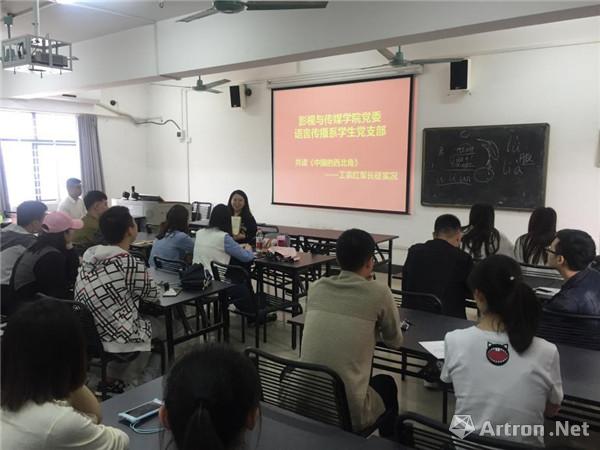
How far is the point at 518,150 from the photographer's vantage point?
5305 millimetres

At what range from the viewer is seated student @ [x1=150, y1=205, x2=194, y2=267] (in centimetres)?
388

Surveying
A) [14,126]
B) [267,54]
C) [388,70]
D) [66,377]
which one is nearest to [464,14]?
[267,54]

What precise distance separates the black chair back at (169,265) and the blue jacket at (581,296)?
8.08 feet

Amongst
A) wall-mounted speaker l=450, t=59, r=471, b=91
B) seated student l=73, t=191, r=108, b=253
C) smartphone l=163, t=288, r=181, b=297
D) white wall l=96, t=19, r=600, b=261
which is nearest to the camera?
smartphone l=163, t=288, r=181, b=297

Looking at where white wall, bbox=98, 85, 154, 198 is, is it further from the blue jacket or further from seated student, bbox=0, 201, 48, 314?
the blue jacket

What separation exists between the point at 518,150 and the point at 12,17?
222 inches

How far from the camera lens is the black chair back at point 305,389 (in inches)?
64.8

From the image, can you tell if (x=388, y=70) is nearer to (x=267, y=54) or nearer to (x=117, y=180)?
(x=267, y=54)

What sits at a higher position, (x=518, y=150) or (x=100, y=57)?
(x=100, y=57)

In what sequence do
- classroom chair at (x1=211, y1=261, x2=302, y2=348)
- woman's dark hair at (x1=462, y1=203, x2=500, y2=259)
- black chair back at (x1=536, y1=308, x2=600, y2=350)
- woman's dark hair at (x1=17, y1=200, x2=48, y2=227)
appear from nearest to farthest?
black chair back at (x1=536, y1=308, x2=600, y2=350) → woman's dark hair at (x1=17, y1=200, x2=48, y2=227) → woman's dark hair at (x1=462, y1=203, x2=500, y2=259) → classroom chair at (x1=211, y1=261, x2=302, y2=348)

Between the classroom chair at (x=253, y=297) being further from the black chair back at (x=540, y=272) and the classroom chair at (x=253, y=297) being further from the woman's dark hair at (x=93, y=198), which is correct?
the black chair back at (x=540, y=272)

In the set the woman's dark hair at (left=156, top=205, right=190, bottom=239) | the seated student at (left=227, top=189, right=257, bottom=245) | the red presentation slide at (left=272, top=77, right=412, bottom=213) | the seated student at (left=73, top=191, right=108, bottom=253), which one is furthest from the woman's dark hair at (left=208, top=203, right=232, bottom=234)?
the red presentation slide at (left=272, top=77, right=412, bottom=213)

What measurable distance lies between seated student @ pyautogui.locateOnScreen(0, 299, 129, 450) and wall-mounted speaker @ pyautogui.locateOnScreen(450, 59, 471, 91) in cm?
528

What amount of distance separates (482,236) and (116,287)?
257 centimetres
